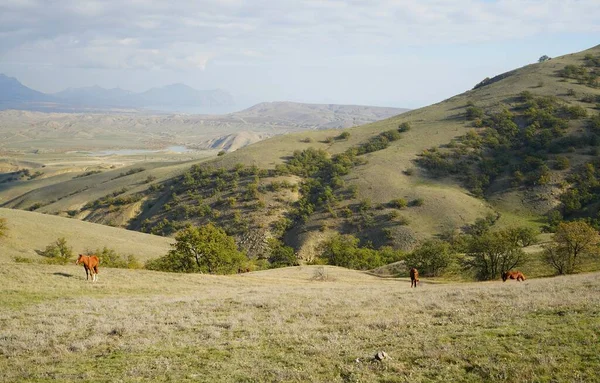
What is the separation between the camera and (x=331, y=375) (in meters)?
10.7

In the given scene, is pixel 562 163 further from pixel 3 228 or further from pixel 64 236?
pixel 3 228

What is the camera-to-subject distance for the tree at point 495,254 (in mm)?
41906

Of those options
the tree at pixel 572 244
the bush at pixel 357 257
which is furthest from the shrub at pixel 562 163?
the tree at pixel 572 244

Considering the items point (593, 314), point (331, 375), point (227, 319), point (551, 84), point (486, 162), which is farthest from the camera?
point (551, 84)

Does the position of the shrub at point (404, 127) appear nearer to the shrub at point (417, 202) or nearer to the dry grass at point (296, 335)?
the shrub at point (417, 202)

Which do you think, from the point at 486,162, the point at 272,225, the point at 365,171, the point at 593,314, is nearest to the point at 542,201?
the point at 486,162

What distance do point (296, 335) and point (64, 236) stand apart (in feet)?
161

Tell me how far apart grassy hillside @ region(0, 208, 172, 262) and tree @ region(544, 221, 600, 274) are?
4547cm

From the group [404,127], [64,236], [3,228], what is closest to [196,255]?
[64,236]

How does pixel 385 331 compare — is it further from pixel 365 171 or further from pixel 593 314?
pixel 365 171

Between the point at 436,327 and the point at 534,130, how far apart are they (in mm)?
104264

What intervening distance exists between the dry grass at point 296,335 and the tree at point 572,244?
18.0m

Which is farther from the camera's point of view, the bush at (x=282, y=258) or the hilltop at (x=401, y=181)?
the hilltop at (x=401, y=181)

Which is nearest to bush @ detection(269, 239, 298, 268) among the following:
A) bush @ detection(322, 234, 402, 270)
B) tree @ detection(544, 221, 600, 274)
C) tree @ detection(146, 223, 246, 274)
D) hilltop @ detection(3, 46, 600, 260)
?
bush @ detection(322, 234, 402, 270)
